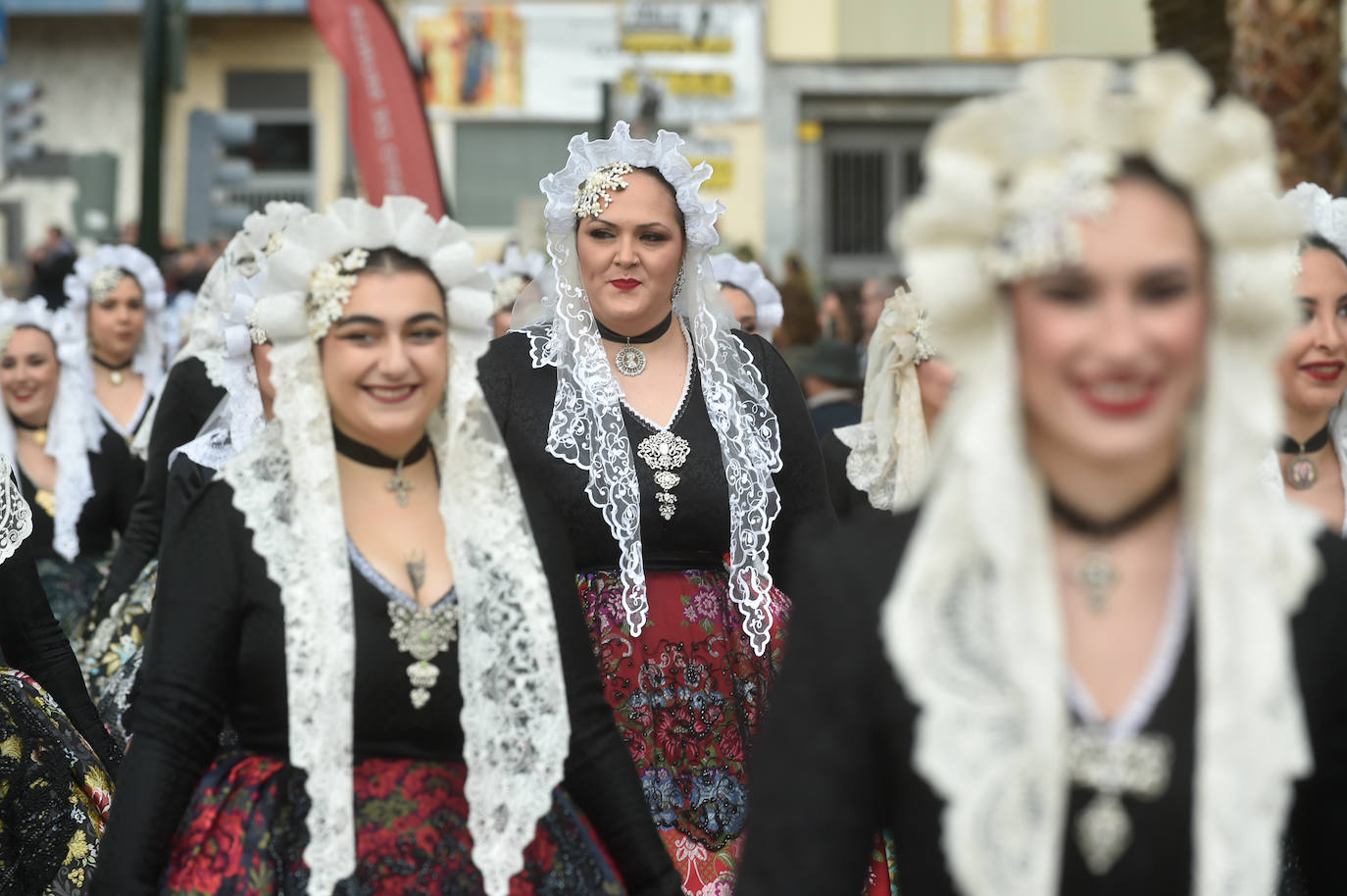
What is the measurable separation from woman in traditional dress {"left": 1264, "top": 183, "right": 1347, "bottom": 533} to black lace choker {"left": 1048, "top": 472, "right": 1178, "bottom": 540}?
235 centimetres

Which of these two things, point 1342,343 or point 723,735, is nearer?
point 1342,343

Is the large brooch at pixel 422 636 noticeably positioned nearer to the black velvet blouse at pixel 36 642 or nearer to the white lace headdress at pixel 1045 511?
the white lace headdress at pixel 1045 511

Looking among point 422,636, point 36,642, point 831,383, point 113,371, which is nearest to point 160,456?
point 36,642

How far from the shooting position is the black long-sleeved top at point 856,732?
2.65 metres

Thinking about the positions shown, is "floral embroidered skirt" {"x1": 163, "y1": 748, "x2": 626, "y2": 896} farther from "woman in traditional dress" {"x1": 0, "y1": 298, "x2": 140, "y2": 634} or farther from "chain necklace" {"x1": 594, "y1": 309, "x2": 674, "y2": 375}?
"woman in traditional dress" {"x1": 0, "y1": 298, "x2": 140, "y2": 634}

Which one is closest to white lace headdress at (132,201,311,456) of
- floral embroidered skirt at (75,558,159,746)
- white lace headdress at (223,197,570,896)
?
floral embroidered skirt at (75,558,159,746)

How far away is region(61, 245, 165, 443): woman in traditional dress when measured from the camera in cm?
958

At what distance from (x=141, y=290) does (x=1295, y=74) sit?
19.0ft

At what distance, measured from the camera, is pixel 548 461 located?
17.7 ft

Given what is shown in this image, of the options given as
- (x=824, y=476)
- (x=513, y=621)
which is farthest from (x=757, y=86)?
(x=513, y=621)

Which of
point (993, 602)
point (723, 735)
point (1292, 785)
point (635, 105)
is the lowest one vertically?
point (723, 735)

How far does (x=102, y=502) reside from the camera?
28.5 ft

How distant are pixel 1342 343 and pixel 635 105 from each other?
18115 mm

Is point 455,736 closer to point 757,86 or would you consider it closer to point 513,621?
point 513,621
